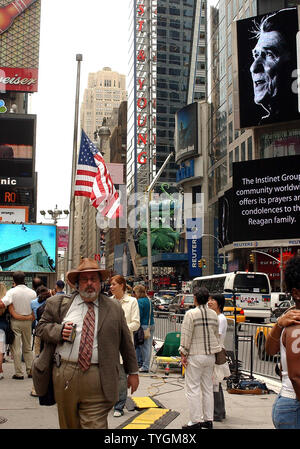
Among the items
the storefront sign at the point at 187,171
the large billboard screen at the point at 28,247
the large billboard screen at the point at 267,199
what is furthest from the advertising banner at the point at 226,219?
the large billboard screen at the point at 28,247

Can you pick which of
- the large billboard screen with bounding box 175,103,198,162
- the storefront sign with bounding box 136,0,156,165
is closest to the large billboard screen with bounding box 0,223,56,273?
the large billboard screen with bounding box 175,103,198,162

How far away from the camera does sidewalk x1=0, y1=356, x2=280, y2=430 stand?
8.34 meters

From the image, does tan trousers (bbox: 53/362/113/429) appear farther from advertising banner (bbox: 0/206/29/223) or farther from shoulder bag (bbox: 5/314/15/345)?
advertising banner (bbox: 0/206/29/223)

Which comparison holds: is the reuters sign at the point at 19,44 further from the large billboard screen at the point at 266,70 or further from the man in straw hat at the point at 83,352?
the man in straw hat at the point at 83,352

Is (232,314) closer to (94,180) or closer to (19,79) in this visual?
(94,180)

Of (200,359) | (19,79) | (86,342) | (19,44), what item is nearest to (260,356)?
(200,359)

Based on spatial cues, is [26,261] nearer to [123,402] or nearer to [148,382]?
[148,382]

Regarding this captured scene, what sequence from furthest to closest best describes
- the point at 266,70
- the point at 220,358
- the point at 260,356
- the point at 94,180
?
the point at 266,70
the point at 94,180
the point at 260,356
the point at 220,358

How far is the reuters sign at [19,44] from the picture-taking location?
79750mm

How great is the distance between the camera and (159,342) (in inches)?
829

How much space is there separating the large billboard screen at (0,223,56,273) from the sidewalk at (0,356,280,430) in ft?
77.9

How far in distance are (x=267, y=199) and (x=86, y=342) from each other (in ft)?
156

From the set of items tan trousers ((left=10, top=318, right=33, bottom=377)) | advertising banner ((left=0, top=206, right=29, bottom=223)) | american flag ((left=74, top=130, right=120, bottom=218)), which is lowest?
tan trousers ((left=10, top=318, right=33, bottom=377))

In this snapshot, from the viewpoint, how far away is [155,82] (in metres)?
128
